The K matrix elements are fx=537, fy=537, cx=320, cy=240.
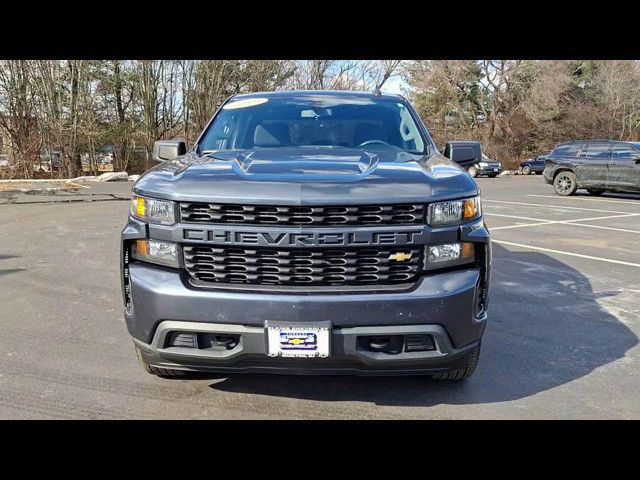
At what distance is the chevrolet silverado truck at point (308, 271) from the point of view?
2742mm

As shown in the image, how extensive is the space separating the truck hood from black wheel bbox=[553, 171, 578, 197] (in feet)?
53.2

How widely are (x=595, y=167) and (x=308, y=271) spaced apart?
16.8 metres

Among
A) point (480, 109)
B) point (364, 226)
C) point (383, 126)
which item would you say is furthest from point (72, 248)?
point (480, 109)

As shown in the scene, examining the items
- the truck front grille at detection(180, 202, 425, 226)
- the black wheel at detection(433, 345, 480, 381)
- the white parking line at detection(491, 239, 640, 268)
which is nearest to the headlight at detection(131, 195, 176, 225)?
the truck front grille at detection(180, 202, 425, 226)

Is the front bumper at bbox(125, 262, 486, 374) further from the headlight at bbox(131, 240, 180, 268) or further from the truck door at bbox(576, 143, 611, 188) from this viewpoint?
the truck door at bbox(576, 143, 611, 188)

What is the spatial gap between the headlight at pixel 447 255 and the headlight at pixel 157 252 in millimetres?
1351

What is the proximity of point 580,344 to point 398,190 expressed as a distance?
250 centimetres

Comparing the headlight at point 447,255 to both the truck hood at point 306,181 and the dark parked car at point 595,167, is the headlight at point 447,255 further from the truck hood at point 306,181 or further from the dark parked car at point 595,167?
the dark parked car at point 595,167

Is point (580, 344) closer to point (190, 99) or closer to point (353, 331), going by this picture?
point (353, 331)

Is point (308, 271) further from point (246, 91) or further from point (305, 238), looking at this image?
point (246, 91)

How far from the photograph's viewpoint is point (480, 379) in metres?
3.62

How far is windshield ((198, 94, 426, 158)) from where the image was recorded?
4.13 m

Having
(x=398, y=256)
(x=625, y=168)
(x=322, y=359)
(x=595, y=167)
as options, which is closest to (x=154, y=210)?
(x=322, y=359)

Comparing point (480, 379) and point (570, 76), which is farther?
point (570, 76)
